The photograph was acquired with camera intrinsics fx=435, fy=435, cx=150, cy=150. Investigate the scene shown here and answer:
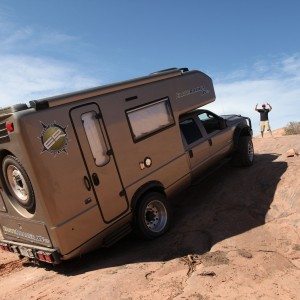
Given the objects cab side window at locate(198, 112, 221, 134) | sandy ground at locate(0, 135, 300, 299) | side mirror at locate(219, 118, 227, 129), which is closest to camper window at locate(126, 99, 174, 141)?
→ cab side window at locate(198, 112, 221, 134)

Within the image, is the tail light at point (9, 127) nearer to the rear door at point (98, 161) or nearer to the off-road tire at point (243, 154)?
the rear door at point (98, 161)

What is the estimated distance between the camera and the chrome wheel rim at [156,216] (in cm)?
770

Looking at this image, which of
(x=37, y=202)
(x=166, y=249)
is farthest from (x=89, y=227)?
(x=166, y=249)

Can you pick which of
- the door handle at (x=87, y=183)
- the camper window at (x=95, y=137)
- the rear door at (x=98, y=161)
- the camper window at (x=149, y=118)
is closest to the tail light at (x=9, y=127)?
the rear door at (x=98, y=161)

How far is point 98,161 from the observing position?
A: 6727 millimetres

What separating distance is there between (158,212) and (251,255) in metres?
2.05

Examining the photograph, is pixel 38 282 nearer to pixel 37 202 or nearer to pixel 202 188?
pixel 37 202

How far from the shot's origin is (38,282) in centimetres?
663

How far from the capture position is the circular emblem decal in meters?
6.04

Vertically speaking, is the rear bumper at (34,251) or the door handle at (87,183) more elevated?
the door handle at (87,183)

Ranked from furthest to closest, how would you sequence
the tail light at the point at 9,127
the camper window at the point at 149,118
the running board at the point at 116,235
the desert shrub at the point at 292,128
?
the desert shrub at the point at 292,128, the camper window at the point at 149,118, the running board at the point at 116,235, the tail light at the point at 9,127

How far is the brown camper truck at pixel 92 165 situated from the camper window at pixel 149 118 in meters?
0.02

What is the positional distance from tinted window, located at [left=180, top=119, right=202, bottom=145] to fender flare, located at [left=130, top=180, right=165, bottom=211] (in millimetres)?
1499

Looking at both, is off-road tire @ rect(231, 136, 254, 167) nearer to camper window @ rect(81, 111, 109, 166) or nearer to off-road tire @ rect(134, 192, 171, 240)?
off-road tire @ rect(134, 192, 171, 240)
